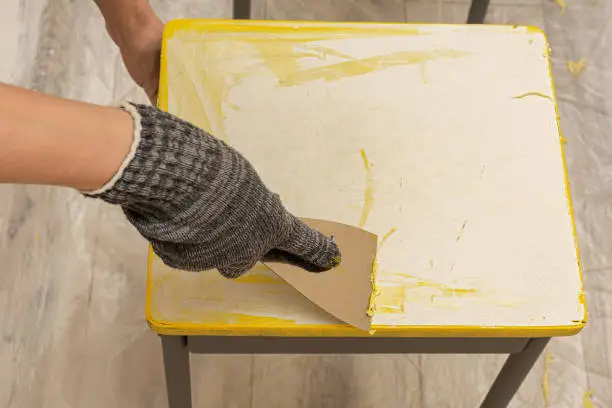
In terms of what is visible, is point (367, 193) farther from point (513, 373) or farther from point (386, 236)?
point (513, 373)

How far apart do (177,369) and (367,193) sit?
0.29 meters

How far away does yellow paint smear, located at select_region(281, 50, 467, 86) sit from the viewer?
0.76 metres

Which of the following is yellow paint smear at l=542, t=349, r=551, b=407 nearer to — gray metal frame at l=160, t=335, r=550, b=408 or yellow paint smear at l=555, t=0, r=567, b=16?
gray metal frame at l=160, t=335, r=550, b=408

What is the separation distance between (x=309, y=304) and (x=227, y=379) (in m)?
0.46

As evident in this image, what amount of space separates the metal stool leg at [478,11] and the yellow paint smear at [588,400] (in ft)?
2.23

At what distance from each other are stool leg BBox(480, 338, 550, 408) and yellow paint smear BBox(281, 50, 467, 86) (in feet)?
1.07

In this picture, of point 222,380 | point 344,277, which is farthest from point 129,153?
point 222,380

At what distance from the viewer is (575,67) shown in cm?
131

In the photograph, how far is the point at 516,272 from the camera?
2.20 feet

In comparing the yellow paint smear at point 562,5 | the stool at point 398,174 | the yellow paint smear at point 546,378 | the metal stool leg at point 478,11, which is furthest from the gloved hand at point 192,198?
the yellow paint smear at point 562,5

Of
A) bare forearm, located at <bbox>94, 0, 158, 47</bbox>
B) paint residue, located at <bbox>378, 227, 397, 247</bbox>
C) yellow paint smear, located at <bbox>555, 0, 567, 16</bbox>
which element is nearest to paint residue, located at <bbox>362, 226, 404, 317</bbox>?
paint residue, located at <bbox>378, 227, 397, 247</bbox>

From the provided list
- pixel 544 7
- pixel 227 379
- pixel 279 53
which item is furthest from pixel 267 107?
pixel 544 7

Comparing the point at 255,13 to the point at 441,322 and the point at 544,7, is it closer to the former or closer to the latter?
the point at 544,7

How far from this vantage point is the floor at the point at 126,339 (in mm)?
1050
